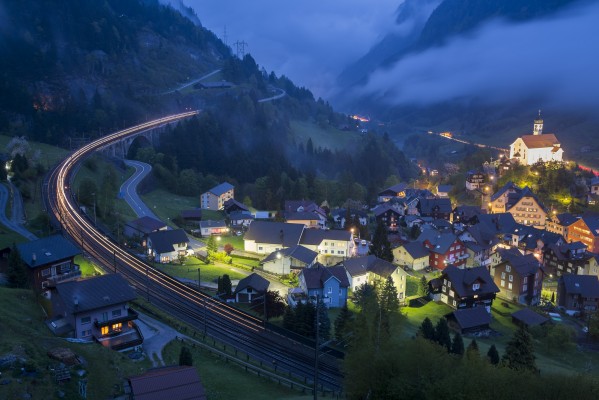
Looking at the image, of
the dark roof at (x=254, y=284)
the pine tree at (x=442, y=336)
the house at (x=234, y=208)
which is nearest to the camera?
→ the pine tree at (x=442, y=336)

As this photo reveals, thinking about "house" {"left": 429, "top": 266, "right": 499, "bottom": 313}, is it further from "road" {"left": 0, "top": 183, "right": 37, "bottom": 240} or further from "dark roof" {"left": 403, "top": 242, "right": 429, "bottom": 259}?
"road" {"left": 0, "top": 183, "right": 37, "bottom": 240}

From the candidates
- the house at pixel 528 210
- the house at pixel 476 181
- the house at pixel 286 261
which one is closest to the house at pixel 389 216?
the house at pixel 528 210

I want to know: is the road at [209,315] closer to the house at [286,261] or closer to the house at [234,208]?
the house at [286,261]

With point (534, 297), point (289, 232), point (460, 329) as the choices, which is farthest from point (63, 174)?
point (534, 297)

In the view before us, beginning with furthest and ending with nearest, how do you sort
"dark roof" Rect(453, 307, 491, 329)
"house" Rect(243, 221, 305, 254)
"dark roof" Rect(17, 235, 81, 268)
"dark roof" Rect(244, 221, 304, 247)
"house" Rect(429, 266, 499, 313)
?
"dark roof" Rect(244, 221, 304, 247)
"house" Rect(243, 221, 305, 254)
"house" Rect(429, 266, 499, 313)
"dark roof" Rect(453, 307, 491, 329)
"dark roof" Rect(17, 235, 81, 268)

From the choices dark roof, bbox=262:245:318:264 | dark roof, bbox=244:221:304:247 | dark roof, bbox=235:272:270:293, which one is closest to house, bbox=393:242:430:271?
dark roof, bbox=244:221:304:247

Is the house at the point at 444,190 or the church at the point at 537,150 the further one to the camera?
the house at the point at 444,190

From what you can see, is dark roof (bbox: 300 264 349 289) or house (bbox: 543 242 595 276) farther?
house (bbox: 543 242 595 276)

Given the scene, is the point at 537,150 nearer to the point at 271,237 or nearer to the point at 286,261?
the point at 271,237
